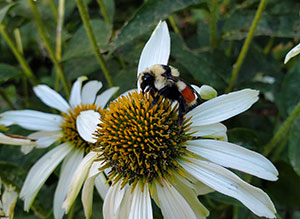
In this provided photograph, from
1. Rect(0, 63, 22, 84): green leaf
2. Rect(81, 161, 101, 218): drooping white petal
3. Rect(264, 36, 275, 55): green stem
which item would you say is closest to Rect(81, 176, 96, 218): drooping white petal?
Rect(81, 161, 101, 218): drooping white petal

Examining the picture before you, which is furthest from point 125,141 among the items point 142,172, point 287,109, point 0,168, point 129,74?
point 287,109

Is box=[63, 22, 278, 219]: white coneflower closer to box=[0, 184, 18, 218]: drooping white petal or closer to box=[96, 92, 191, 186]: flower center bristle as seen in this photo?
box=[96, 92, 191, 186]: flower center bristle

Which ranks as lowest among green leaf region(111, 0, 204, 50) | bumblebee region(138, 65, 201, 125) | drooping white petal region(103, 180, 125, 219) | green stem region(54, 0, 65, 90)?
drooping white petal region(103, 180, 125, 219)


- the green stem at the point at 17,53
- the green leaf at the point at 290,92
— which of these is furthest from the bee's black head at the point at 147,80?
the green stem at the point at 17,53

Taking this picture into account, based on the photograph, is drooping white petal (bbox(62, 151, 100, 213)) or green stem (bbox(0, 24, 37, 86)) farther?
green stem (bbox(0, 24, 37, 86))

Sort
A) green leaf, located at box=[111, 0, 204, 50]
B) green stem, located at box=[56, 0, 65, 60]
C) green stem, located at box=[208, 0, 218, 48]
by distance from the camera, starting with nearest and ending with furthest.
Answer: green leaf, located at box=[111, 0, 204, 50]
green stem, located at box=[208, 0, 218, 48]
green stem, located at box=[56, 0, 65, 60]

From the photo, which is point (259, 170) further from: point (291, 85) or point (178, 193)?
point (291, 85)

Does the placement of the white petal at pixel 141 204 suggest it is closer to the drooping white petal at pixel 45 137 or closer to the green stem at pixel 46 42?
the drooping white petal at pixel 45 137
